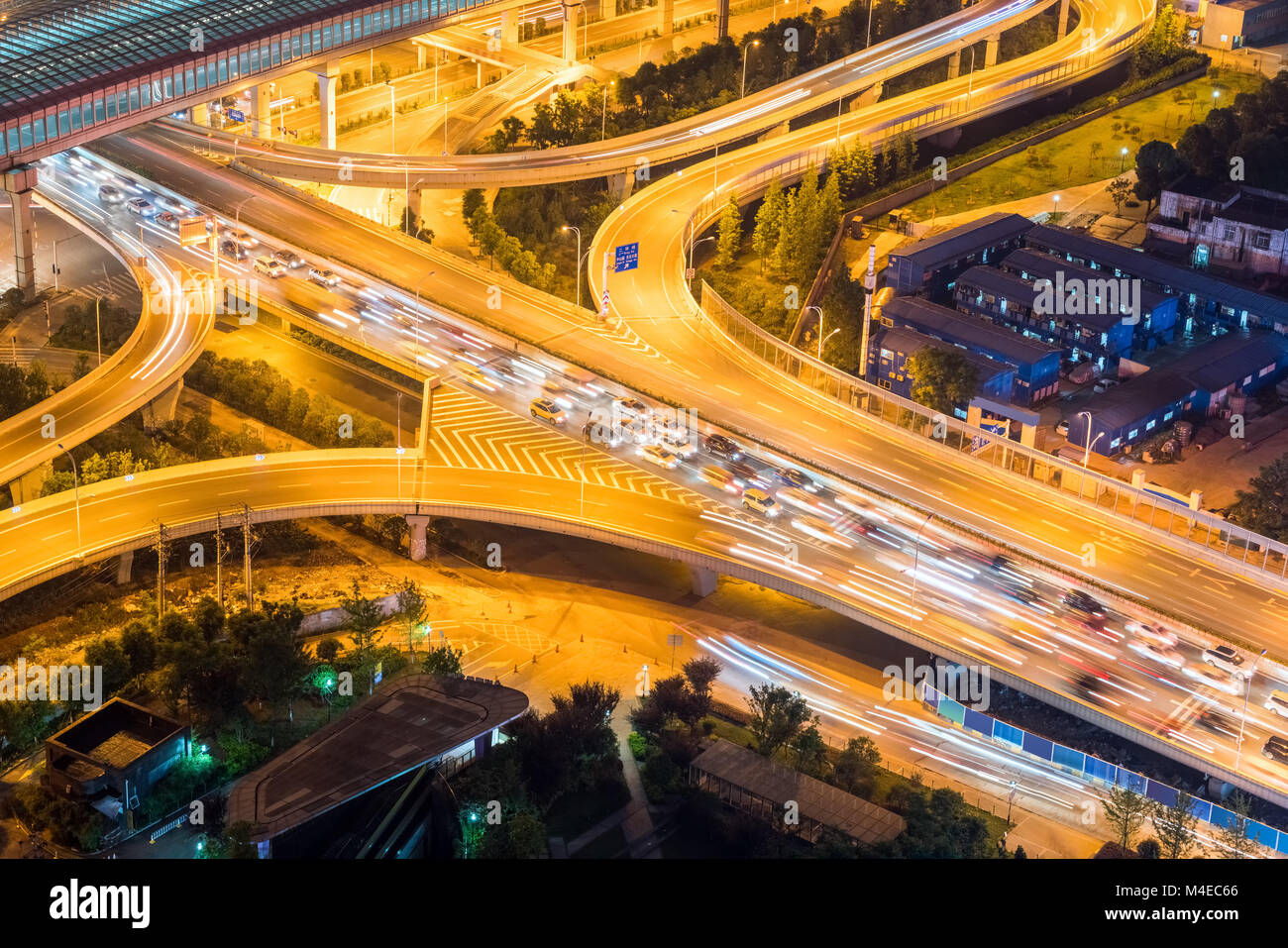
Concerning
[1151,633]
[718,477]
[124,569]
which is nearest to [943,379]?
[718,477]

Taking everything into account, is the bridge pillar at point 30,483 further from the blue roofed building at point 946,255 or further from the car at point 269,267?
the blue roofed building at point 946,255

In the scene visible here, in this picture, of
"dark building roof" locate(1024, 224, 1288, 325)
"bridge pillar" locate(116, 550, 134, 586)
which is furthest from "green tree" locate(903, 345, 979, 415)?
"bridge pillar" locate(116, 550, 134, 586)

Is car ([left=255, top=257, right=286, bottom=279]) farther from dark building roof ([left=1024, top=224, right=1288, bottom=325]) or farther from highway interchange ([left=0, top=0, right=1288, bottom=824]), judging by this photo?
dark building roof ([left=1024, top=224, right=1288, bottom=325])

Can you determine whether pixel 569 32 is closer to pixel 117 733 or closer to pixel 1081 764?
pixel 1081 764

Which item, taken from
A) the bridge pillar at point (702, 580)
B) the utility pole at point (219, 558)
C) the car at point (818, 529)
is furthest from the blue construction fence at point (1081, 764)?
the utility pole at point (219, 558)

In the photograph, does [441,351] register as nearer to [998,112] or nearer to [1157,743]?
[1157,743]
